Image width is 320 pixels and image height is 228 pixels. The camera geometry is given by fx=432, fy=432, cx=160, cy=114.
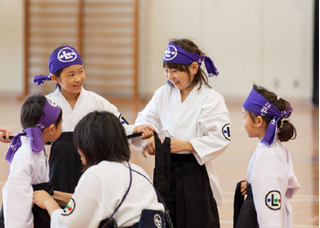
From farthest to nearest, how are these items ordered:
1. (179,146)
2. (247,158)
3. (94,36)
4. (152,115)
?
(94,36) < (247,158) < (152,115) < (179,146)

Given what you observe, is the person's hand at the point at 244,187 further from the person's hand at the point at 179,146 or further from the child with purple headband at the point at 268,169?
the person's hand at the point at 179,146

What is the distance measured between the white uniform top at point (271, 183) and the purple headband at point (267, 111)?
0.19 ft

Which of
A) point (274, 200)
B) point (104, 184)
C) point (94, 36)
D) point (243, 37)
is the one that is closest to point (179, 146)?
Result: point (274, 200)

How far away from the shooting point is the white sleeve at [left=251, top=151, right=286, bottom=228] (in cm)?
201

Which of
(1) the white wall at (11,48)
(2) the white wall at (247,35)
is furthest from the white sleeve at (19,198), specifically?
(1) the white wall at (11,48)

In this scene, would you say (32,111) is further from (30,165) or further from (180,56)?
(180,56)

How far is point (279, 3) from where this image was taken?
33.9 ft

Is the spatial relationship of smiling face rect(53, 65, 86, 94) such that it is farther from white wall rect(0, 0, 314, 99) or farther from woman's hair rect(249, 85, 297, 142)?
white wall rect(0, 0, 314, 99)

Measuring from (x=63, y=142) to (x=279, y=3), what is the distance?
29.4 feet

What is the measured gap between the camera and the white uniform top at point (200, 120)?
2.43m

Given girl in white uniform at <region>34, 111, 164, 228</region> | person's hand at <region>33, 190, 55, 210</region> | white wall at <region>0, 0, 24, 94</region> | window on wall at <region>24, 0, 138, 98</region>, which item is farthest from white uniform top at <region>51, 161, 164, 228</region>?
white wall at <region>0, 0, 24, 94</region>

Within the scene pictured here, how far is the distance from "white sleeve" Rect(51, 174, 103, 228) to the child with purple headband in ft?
2.67

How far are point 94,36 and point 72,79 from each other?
8698mm

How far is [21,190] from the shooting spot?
1855 mm
